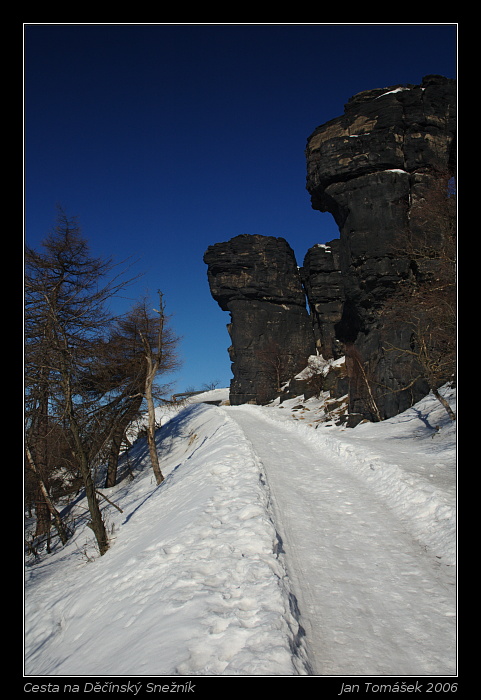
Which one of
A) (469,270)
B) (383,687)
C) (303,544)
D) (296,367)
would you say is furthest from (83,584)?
(296,367)

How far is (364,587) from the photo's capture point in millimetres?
4027

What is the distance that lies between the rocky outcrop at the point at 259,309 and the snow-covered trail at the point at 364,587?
50197 mm

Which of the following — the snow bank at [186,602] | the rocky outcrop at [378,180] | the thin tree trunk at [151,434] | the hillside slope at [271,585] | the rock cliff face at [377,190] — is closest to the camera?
the snow bank at [186,602]

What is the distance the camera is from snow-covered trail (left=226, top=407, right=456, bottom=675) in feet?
9.76

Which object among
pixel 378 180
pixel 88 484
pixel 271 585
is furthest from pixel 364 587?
pixel 378 180

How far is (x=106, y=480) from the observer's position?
737 inches

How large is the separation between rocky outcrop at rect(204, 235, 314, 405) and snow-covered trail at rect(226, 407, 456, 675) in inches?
1976

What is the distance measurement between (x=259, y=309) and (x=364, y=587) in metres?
58.1

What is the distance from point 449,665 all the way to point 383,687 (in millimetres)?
747

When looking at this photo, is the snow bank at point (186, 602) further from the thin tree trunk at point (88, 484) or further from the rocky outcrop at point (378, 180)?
the rocky outcrop at point (378, 180)

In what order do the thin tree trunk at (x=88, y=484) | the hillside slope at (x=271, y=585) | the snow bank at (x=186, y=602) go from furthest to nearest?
the thin tree trunk at (x=88, y=484) < the hillside slope at (x=271, y=585) < the snow bank at (x=186, y=602)

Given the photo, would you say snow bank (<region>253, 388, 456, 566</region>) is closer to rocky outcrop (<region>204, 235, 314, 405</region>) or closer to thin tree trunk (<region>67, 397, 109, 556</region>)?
thin tree trunk (<region>67, 397, 109, 556</region>)

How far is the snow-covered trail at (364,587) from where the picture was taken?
297cm

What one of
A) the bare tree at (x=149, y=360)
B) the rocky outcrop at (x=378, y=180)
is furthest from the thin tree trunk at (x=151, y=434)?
the rocky outcrop at (x=378, y=180)
